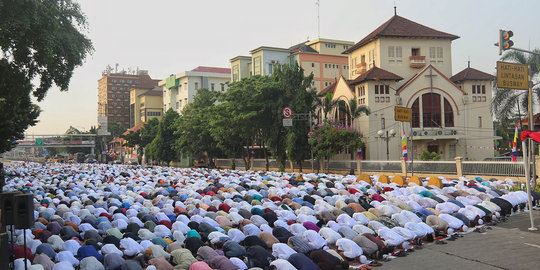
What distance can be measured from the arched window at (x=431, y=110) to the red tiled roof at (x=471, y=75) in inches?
152

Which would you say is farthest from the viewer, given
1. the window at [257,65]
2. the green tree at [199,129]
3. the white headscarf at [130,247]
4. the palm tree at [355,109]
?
the window at [257,65]

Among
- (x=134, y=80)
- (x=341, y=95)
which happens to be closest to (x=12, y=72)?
(x=341, y=95)

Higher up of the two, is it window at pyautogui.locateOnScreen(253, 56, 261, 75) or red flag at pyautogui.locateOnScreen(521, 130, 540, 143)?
window at pyautogui.locateOnScreen(253, 56, 261, 75)

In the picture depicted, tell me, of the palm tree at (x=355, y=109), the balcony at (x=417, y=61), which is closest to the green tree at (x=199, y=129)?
the palm tree at (x=355, y=109)

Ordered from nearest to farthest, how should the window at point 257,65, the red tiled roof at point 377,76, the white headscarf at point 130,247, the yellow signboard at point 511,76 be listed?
the white headscarf at point 130,247 → the yellow signboard at point 511,76 → the red tiled roof at point 377,76 → the window at point 257,65

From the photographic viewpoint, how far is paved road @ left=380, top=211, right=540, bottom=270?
10438mm

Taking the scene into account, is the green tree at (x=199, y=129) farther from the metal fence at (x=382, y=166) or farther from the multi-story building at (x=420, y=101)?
the metal fence at (x=382, y=166)

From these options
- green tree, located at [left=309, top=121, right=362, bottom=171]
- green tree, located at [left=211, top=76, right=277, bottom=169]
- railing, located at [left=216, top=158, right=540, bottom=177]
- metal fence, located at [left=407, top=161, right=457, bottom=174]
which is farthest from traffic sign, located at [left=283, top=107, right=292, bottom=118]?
metal fence, located at [left=407, top=161, right=457, bottom=174]

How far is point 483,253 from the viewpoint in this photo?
1138 cm

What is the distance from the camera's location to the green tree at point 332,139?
35.9 meters

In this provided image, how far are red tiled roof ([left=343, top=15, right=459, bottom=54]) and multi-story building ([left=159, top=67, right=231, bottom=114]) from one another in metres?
39.7

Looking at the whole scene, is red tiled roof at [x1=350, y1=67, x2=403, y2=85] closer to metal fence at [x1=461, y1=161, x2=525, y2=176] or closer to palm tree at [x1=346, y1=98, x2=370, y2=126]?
palm tree at [x1=346, y1=98, x2=370, y2=126]

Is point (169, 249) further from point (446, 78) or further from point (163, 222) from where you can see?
point (446, 78)

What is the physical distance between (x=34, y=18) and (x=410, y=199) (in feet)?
53.4
